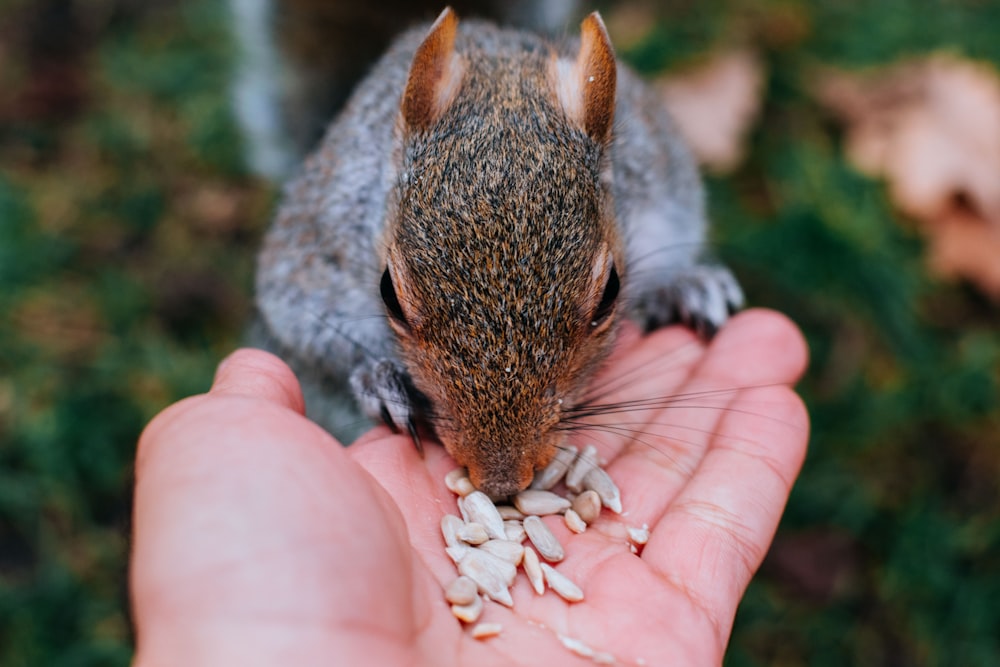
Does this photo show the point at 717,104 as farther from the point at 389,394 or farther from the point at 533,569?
the point at 533,569

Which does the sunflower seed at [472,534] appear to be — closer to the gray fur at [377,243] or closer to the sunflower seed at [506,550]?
the sunflower seed at [506,550]

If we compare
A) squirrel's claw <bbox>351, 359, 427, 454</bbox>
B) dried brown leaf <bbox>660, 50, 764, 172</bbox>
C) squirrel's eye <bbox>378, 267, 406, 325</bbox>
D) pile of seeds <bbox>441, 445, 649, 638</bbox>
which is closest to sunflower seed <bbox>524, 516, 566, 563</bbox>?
pile of seeds <bbox>441, 445, 649, 638</bbox>

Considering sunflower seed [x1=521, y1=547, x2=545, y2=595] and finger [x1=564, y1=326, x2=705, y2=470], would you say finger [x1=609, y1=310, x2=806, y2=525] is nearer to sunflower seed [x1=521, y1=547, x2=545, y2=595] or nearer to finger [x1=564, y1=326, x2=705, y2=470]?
finger [x1=564, y1=326, x2=705, y2=470]

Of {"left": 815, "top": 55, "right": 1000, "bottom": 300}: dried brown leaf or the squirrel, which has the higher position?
the squirrel

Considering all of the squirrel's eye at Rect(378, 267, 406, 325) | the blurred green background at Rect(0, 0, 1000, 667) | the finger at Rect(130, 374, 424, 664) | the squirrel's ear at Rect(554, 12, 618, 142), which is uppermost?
the squirrel's ear at Rect(554, 12, 618, 142)

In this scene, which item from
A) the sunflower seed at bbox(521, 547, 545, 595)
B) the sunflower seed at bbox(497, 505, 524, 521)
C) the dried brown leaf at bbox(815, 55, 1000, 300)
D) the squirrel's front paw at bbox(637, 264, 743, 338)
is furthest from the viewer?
the dried brown leaf at bbox(815, 55, 1000, 300)

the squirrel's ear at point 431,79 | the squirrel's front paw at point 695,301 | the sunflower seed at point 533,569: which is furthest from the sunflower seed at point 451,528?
the squirrel's front paw at point 695,301

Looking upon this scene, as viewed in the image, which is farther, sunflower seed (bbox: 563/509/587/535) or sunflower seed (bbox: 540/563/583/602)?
sunflower seed (bbox: 563/509/587/535)

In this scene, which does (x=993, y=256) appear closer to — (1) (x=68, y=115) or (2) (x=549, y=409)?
(2) (x=549, y=409)
